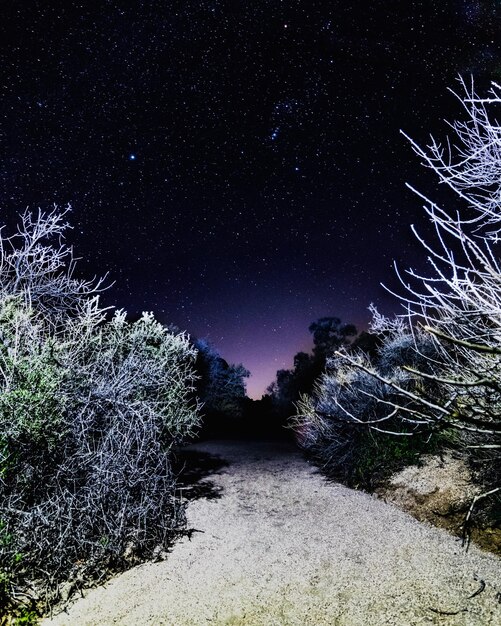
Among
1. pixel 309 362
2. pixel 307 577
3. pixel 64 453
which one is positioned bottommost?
pixel 307 577

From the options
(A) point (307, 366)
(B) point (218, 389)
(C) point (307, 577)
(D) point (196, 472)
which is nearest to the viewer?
(C) point (307, 577)

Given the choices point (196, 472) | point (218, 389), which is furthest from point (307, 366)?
point (196, 472)

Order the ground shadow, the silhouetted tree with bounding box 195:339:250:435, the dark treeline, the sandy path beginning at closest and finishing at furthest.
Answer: the sandy path
the ground shadow
the silhouetted tree with bounding box 195:339:250:435
the dark treeline

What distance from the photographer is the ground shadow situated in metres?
7.27

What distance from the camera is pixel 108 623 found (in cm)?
358

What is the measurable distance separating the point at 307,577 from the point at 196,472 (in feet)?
17.5

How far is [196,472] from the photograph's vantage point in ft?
29.6

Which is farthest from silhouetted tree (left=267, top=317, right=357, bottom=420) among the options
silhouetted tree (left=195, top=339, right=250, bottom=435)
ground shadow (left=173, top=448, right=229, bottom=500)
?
ground shadow (left=173, top=448, right=229, bottom=500)

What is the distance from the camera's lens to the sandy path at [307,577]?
3449mm

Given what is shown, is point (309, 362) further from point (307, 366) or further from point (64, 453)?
point (64, 453)

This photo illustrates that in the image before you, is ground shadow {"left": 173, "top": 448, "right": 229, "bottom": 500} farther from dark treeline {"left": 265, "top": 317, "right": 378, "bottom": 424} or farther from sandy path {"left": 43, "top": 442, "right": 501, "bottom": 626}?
dark treeline {"left": 265, "top": 317, "right": 378, "bottom": 424}

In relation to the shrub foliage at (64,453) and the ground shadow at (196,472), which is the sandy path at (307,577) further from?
the ground shadow at (196,472)

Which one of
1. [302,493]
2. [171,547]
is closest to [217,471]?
[302,493]

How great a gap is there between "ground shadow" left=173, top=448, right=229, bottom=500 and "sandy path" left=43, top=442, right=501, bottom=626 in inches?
46.2
